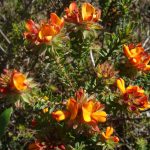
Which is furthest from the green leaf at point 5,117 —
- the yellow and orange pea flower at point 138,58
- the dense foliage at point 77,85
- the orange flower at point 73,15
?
the yellow and orange pea flower at point 138,58

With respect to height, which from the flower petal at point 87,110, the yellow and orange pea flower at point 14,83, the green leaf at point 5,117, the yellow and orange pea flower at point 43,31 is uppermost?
the yellow and orange pea flower at point 43,31

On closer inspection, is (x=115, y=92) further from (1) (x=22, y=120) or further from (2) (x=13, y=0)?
(2) (x=13, y=0)

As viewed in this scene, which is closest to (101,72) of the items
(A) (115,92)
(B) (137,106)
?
(A) (115,92)

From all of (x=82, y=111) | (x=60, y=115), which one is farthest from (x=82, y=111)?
(x=60, y=115)

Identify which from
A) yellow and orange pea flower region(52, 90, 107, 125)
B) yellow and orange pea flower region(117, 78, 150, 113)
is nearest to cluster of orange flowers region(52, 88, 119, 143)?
yellow and orange pea flower region(52, 90, 107, 125)

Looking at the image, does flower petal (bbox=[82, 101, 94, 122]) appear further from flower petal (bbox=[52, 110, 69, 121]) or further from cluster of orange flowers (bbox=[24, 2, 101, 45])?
cluster of orange flowers (bbox=[24, 2, 101, 45])

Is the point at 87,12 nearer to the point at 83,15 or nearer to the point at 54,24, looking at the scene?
the point at 83,15

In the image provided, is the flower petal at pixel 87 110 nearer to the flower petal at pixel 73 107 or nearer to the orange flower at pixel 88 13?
the flower petal at pixel 73 107
